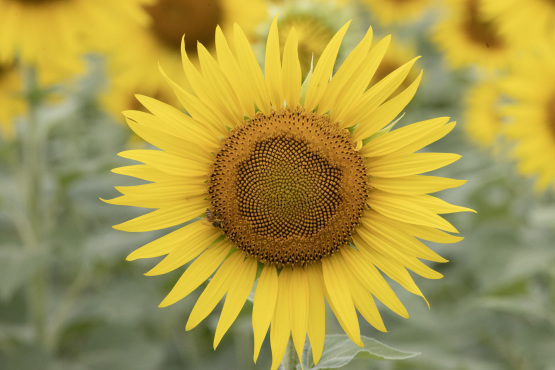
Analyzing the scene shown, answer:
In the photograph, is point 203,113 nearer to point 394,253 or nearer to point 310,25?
point 394,253

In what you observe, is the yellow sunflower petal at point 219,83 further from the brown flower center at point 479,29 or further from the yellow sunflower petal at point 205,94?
the brown flower center at point 479,29

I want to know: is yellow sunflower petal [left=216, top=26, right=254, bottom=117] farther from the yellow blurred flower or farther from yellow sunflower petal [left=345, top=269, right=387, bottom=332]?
the yellow blurred flower

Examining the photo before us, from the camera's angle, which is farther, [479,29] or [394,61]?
[479,29]

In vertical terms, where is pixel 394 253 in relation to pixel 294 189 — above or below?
below

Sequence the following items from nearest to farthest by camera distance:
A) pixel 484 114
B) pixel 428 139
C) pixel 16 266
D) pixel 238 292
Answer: pixel 428 139 → pixel 238 292 → pixel 16 266 → pixel 484 114

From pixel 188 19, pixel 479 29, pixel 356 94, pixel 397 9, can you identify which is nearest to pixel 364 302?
pixel 356 94

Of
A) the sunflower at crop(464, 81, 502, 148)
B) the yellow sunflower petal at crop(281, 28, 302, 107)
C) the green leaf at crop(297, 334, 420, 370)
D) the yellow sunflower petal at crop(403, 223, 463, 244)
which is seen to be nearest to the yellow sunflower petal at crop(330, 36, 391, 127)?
the yellow sunflower petal at crop(281, 28, 302, 107)
